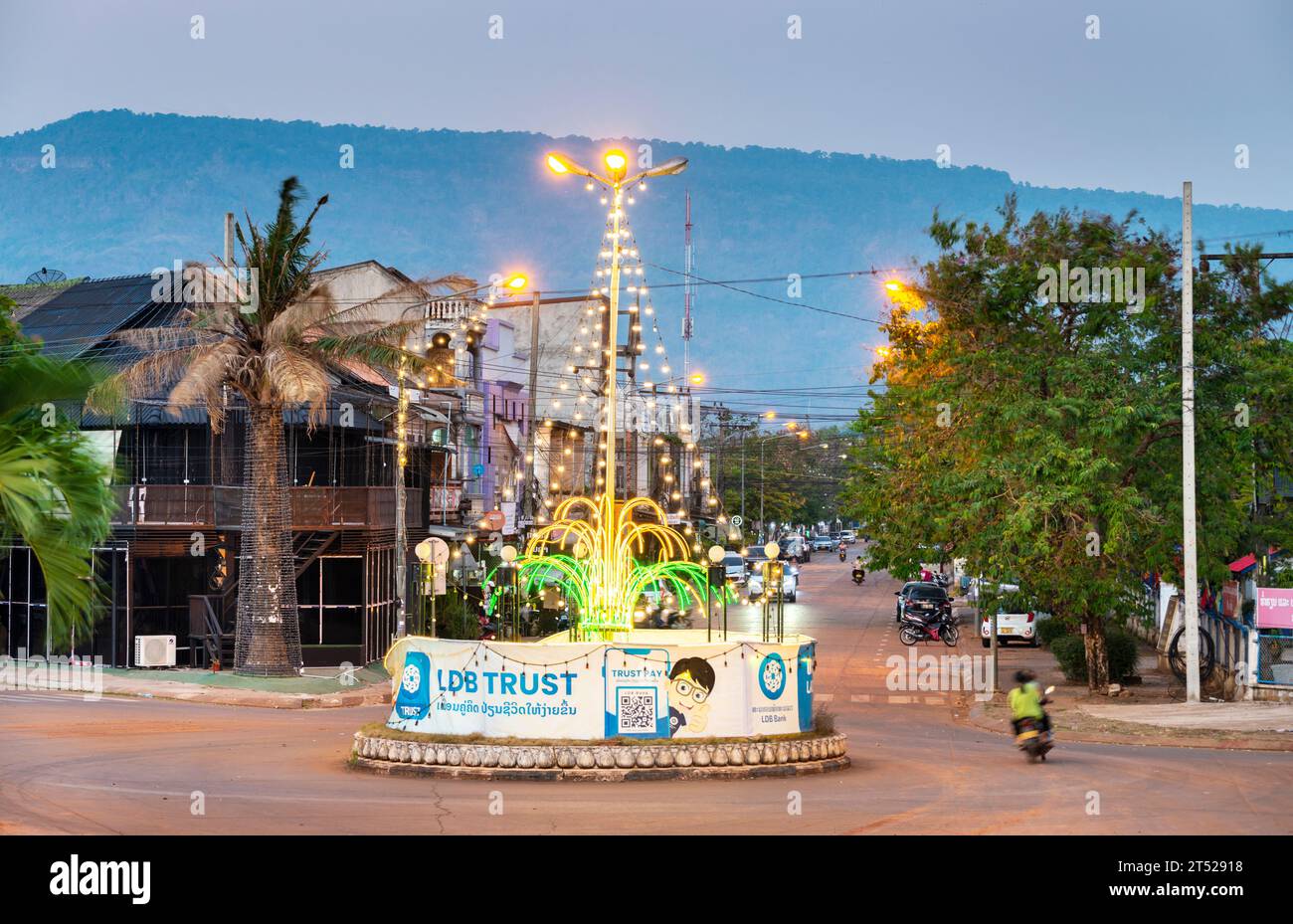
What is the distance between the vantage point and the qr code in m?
19.2

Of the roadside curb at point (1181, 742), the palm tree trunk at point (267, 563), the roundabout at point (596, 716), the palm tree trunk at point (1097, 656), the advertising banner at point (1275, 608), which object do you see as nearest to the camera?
the roundabout at point (596, 716)

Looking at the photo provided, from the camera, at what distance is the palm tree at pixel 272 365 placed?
31.3 meters

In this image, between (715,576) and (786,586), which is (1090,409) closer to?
(715,576)

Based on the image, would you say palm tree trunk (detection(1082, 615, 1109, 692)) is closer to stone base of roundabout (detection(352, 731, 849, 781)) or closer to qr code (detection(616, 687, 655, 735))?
stone base of roundabout (detection(352, 731, 849, 781))

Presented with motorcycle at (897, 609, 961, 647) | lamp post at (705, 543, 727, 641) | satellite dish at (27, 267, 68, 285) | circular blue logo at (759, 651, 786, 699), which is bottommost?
motorcycle at (897, 609, 961, 647)

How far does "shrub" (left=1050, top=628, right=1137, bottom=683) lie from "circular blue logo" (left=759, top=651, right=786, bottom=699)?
1549cm

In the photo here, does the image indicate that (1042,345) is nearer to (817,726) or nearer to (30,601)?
(817,726)

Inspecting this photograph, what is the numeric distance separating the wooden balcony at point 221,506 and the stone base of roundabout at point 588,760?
688 inches

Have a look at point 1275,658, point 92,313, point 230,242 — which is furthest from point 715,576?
point 92,313

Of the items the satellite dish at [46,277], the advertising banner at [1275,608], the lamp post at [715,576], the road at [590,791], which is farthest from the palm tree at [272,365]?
the satellite dish at [46,277]

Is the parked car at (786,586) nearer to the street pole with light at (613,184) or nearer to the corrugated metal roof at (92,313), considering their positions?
the corrugated metal roof at (92,313)

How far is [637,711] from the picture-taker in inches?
758

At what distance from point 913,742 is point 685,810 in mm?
8712

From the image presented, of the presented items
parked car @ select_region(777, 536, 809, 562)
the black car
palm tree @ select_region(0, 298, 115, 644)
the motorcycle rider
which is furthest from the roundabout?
parked car @ select_region(777, 536, 809, 562)
